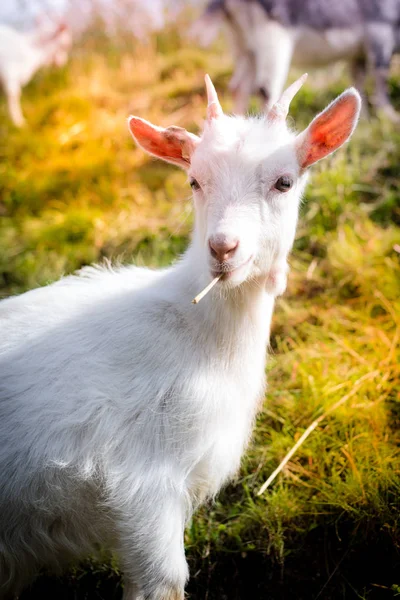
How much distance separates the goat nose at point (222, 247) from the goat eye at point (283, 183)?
324 millimetres

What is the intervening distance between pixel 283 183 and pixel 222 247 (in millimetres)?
400

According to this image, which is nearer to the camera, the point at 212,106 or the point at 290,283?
the point at 212,106

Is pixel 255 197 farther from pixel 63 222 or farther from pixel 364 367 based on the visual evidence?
pixel 63 222

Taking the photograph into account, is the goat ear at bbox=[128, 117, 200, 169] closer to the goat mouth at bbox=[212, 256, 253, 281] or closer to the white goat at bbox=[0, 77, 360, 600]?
the white goat at bbox=[0, 77, 360, 600]

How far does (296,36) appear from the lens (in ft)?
18.1

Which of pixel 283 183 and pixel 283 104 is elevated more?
pixel 283 104

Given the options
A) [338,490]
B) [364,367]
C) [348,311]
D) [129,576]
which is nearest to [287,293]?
[348,311]

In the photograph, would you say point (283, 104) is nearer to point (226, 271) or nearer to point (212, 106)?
point (212, 106)

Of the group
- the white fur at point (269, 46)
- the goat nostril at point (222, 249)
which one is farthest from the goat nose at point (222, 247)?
the white fur at point (269, 46)

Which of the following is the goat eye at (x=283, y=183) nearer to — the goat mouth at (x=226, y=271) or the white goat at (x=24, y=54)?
the goat mouth at (x=226, y=271)

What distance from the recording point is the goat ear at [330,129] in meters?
2.03

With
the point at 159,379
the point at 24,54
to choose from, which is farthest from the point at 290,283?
the point at 24,54

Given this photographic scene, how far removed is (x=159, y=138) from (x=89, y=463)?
4.13 feet

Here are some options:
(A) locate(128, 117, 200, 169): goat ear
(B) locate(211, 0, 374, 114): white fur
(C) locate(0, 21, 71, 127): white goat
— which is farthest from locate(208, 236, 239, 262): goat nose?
(C) locate(0, 21, 71, 127): white goat
